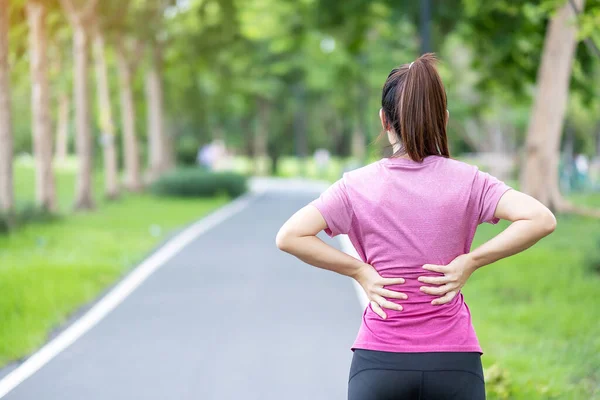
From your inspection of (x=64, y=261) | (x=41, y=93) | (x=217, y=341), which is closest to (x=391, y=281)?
(x=217, y=341)

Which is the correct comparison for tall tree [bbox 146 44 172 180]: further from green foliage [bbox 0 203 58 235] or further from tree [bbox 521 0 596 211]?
tree [bbox 521 0 596 211]

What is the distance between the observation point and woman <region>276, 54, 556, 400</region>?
290 cm

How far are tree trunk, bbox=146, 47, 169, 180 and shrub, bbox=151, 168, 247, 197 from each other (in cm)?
147

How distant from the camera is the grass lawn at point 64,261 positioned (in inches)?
380

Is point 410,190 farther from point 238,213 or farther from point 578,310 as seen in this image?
point 238,213

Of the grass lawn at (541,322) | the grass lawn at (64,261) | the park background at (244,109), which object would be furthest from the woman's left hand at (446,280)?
the grass lawn at (64,261)

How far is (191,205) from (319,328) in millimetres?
20699

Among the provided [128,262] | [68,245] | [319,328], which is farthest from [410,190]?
[68,245]

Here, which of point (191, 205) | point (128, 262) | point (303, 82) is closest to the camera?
point (128, 262)

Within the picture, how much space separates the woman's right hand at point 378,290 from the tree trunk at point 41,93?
20.5 metres

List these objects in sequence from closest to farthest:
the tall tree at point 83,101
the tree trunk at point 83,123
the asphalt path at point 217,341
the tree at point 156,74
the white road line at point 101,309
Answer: the asphalt path at point 217,341 → the white road line at point 101,309 → the tall tree at point 83,101 → the tree trunk at point 83,123 → the tree at point 156,74

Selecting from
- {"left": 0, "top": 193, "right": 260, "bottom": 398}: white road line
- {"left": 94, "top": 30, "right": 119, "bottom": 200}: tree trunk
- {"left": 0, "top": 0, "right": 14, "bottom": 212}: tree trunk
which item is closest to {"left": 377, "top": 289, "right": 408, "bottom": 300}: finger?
{"left": 0, "top": 193, "right": 260, "bottom": 398}: white road line

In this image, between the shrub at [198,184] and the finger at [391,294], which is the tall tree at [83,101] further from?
the finger at [391,294]

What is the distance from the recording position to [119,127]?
178ft
